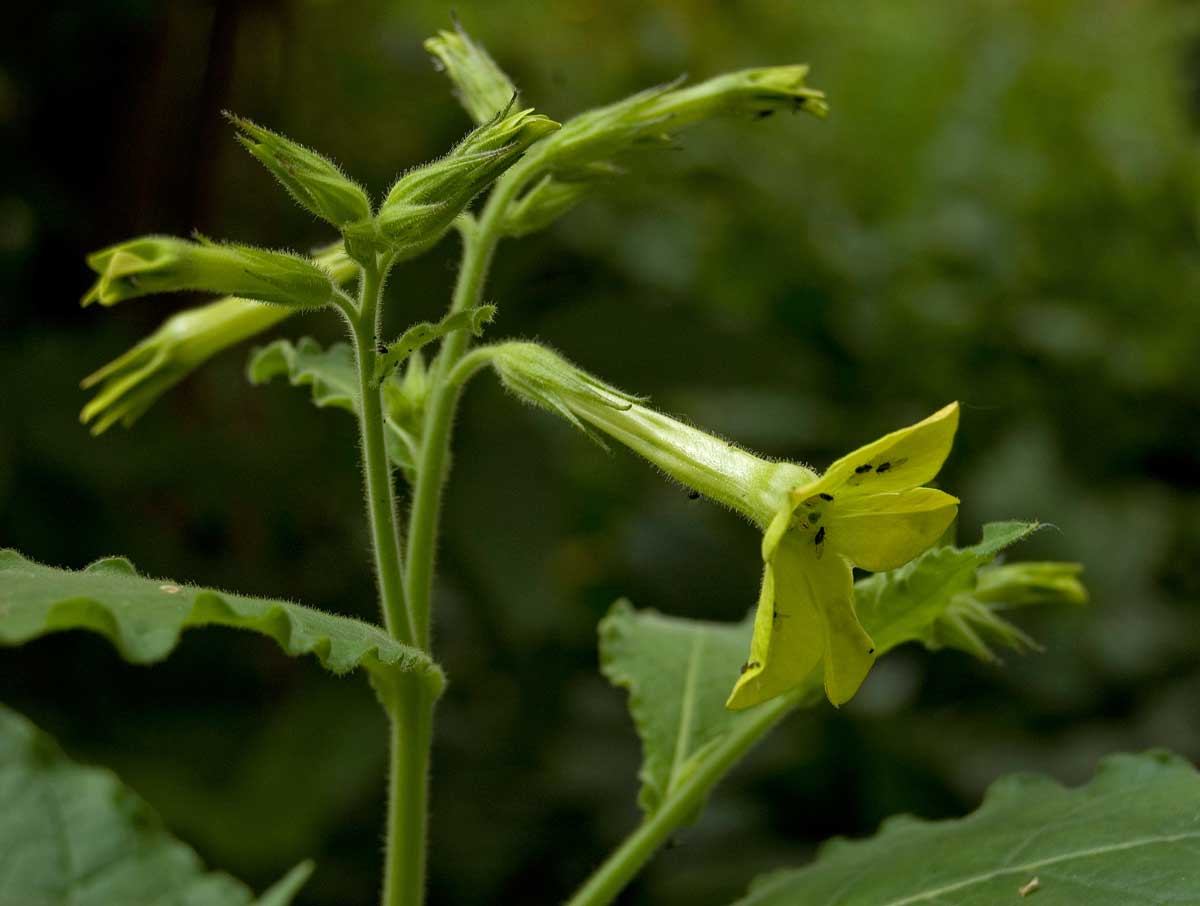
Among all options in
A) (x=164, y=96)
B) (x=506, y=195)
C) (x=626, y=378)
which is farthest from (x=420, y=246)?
(x=164, y=96)

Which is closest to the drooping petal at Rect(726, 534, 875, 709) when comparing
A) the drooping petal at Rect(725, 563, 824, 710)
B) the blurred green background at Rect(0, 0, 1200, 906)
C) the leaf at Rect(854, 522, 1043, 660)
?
the drooping petal at Rect(725, 563, 824, 710)

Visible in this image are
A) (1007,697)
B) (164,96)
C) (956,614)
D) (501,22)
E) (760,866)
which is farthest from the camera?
(501,22)

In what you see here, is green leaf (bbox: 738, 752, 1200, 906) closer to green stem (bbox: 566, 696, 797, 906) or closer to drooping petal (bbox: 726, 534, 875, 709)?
green stem (bbox: 566, 696, 797, 906)

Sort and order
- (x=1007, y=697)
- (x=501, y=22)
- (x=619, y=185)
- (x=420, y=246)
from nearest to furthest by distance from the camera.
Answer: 1. (x=420, y=246)
2. (x=1007, y=697)
3. (x=619, y=185)
4. (x=501, y=22)

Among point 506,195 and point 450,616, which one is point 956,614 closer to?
point 506,195

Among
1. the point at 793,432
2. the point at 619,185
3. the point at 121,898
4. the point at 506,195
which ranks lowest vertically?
the point at 121,898

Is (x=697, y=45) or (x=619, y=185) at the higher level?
(x=697, y=45)

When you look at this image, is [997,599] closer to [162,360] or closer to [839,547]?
[839,547]

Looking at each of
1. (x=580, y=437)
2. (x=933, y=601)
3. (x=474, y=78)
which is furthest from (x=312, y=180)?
(x=580, y=437)
